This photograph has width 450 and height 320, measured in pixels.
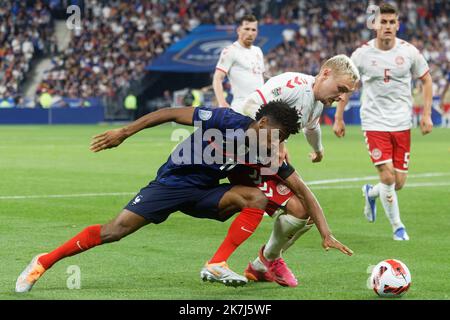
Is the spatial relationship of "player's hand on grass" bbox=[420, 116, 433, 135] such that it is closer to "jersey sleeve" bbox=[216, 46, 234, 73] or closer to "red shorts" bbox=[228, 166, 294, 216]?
"red shorts" bbox=[228, 166, 294, 216]

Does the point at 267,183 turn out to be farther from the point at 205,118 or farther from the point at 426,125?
the point at 426,125

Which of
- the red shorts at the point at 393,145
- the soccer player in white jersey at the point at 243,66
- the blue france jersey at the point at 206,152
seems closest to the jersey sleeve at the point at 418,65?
the red shorts at the point at 393,145

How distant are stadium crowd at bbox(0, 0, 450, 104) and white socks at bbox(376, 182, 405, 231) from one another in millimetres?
33766

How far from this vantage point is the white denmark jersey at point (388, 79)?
11.7 meters

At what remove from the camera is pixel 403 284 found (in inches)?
295

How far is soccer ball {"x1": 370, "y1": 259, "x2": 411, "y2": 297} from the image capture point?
746 centimetres

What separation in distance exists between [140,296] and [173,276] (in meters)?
1.02

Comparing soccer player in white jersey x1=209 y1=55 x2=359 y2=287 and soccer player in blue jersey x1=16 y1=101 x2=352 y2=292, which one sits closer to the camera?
soccer player in blue jersey x1=16 y1=101 x2=352 y2=292

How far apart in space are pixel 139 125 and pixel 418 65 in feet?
16.8

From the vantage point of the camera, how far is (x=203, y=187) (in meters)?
7.98

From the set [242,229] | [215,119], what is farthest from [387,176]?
[215,119]

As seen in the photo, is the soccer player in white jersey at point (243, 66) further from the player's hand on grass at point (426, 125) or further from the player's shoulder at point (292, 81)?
the player's shoulder at point (292, 81)

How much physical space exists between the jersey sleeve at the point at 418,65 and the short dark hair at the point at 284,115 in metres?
4.52

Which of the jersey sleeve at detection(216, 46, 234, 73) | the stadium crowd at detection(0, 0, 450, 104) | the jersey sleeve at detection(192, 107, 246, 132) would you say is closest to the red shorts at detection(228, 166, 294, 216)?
the jersey sleeve at detection(192, 107, 246, 132)
